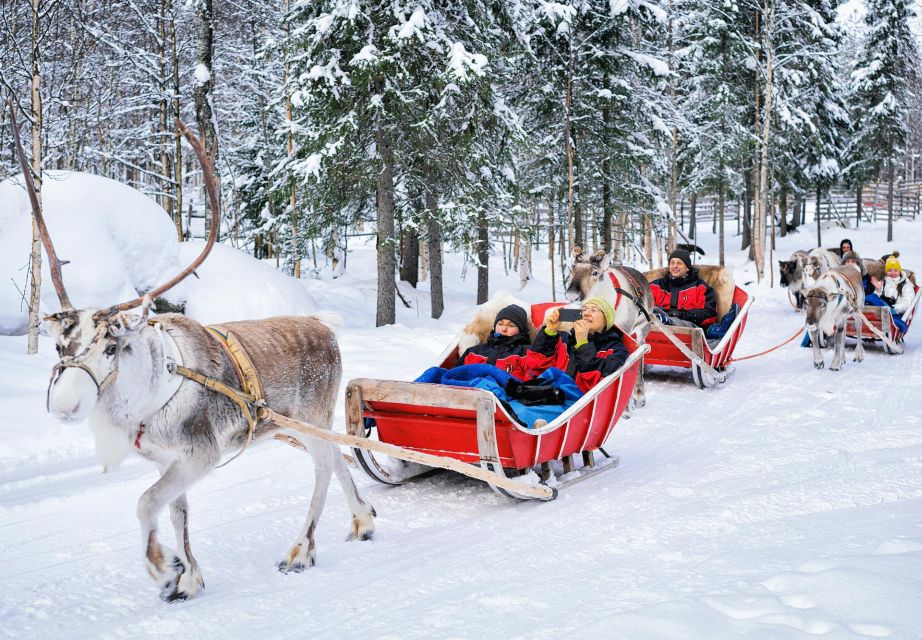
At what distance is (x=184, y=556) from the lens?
382cm

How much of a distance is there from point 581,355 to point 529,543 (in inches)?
93.1

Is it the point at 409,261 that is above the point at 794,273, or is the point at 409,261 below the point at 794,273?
above

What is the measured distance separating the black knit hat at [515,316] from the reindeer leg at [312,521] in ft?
8.36

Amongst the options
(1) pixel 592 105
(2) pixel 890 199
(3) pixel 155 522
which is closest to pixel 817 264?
(1) pixel 592 105

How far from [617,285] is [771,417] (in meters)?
2.30

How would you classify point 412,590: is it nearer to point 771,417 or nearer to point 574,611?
point 574,611

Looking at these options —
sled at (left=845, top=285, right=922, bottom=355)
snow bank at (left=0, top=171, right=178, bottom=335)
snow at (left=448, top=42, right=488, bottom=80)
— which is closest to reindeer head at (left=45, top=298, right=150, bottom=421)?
snow bank at (left=0, top=171, right=178, bottom=335)

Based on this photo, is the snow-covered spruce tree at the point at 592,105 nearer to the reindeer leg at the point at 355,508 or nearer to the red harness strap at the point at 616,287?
the red harness strap at the point at 616,287

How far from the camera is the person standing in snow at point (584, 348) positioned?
6.36 meters

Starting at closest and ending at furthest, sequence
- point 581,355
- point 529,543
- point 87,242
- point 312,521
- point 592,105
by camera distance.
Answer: point 312,521 → point 529,543 → point 581,355 → point 87,242 → point 592,105

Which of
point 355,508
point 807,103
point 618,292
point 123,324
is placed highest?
point 807,103

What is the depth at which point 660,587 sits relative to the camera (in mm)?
3689

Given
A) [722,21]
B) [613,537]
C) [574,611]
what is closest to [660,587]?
[574,611]

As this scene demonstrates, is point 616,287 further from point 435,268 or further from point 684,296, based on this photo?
point 435,268
